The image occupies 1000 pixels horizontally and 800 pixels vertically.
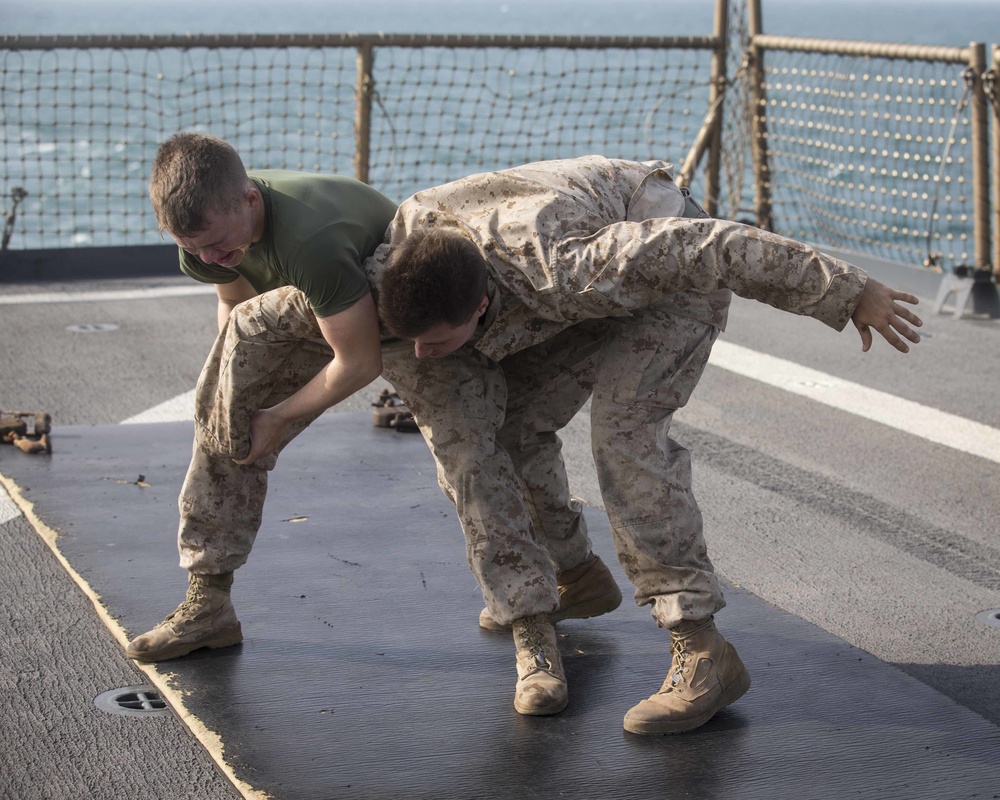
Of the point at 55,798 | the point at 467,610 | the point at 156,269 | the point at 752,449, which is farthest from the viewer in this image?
the point at 156,269

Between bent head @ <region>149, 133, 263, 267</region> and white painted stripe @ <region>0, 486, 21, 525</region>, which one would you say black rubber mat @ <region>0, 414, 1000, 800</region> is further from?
bent head @ <region>149, 133, 263, 267</region>

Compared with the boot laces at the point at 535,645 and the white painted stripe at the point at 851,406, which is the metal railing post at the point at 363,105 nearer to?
the white painted stripe at the point at 851,406

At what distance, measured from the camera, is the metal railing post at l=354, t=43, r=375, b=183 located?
26.1 feet

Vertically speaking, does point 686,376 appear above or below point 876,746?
above

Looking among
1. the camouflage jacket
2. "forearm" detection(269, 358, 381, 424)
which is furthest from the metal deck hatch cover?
the camouflage jacket

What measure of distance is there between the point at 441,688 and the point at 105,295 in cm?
511

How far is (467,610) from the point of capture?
324 cm

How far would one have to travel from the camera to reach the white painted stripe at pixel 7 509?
382 cm

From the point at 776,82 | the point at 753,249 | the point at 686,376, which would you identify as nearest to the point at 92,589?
the point at 686,376

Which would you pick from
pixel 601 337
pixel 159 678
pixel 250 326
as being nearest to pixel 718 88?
pixel 601 337

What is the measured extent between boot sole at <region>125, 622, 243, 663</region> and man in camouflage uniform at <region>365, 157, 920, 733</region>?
0.63m

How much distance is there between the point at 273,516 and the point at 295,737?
1.33 metres

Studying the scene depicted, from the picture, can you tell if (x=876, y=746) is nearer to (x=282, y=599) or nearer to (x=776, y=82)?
(x=282, y=599)

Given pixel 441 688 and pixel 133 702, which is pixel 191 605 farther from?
pixel 441 688
